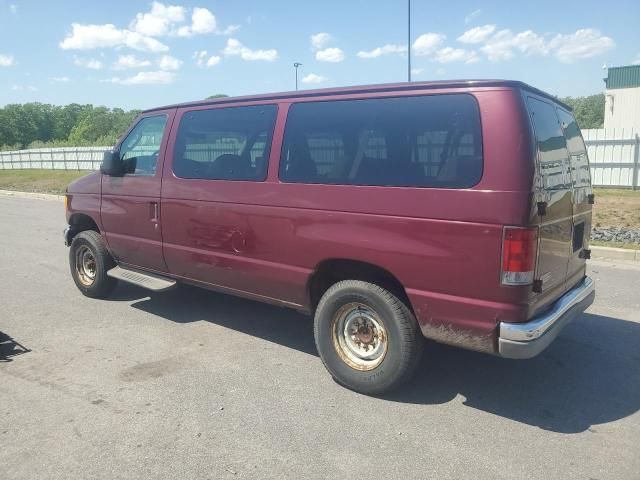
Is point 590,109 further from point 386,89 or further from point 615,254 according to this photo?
point 386,89

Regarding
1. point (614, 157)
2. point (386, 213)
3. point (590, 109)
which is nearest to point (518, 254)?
point (386, 213)

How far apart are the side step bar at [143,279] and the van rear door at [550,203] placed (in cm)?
340

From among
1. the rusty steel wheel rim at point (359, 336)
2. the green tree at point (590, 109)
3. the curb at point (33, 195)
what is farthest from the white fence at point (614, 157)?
the green tree at point (590, 109)

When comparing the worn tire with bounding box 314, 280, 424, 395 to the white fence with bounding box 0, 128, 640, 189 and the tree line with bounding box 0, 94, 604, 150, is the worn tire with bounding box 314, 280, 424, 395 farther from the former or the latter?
the tree line with bounding box 0, 94, 604, 150

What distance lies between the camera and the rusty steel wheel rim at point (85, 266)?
244 inches

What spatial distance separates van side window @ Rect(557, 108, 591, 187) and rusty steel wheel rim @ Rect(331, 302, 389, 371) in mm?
1803

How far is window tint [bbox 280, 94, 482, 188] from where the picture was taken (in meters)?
3.27

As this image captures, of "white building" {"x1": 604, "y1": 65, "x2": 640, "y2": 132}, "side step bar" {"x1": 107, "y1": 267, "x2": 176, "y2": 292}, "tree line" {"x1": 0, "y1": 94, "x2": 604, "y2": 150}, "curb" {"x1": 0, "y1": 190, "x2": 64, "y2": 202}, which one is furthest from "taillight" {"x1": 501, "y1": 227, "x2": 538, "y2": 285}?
"tree line" {"x1": 0, "y1": 94, "x2": 604, "y2": 150}

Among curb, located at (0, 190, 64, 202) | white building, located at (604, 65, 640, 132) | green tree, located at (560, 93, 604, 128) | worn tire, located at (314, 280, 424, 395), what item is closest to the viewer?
worn tire, located at (314, 280, 424, 395)

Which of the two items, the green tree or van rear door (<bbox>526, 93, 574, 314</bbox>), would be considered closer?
van rear door (<bbox>526, 93, 574, 314</bbox>)

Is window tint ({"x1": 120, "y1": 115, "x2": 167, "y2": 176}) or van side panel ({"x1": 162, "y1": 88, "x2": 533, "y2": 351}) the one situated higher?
window tint ({"x1": 120, "y1": 115, "x2": 167, "y2": 176})

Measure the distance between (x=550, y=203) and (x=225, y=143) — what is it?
2.71 metres

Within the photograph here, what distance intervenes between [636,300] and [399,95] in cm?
426

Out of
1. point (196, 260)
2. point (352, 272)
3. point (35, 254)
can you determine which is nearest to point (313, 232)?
point (352, 272)
